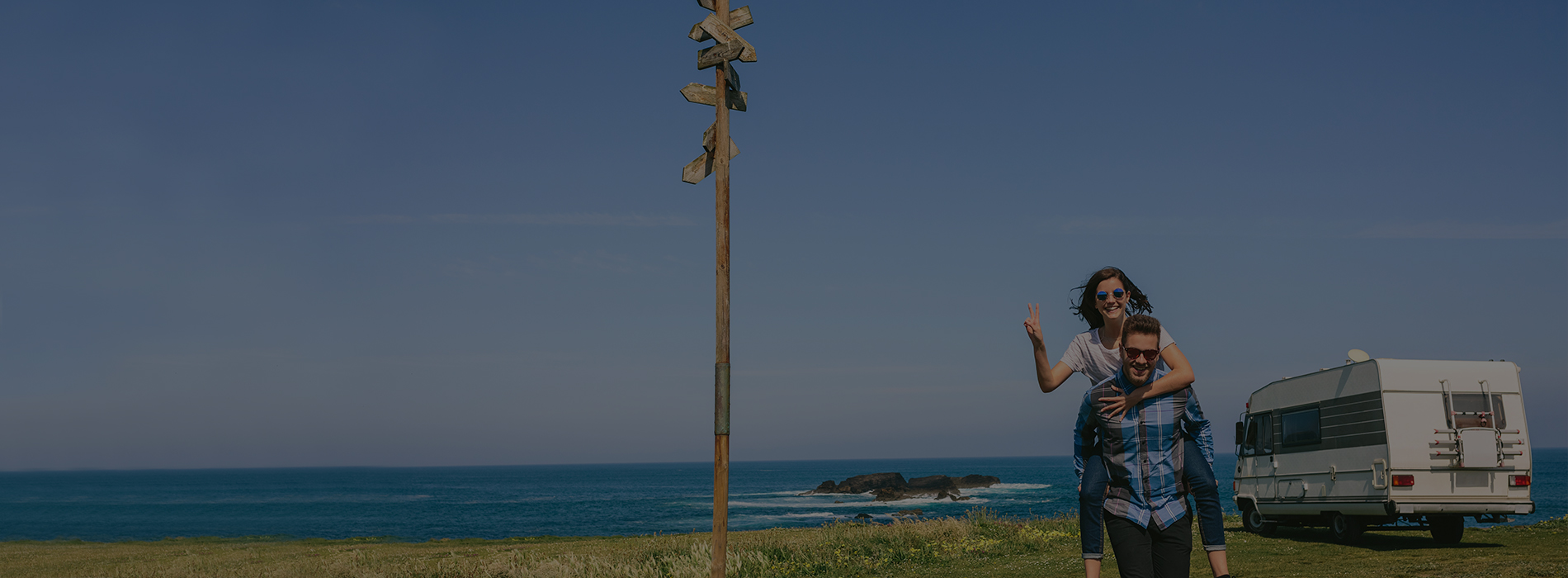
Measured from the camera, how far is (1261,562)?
44.9 feet

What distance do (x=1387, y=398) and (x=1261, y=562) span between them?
12.2 ft

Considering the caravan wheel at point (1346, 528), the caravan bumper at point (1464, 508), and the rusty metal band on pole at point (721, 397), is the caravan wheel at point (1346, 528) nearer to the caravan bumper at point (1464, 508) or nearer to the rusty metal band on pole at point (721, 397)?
the caravan bumper at point (1464, 508)

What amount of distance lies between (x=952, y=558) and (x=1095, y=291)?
36.9ft

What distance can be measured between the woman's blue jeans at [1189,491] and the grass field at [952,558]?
7145 millimetres

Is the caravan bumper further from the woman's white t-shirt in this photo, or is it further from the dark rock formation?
the dark rock formation

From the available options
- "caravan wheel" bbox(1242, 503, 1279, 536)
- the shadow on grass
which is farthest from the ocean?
the shadow on grass

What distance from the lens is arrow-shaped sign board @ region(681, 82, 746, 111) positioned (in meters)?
8.16

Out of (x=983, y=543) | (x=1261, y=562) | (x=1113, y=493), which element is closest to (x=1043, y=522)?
(x=983, y=543)

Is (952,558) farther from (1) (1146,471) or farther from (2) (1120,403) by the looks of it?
(2) (1120,403)

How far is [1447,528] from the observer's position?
52.6 feet

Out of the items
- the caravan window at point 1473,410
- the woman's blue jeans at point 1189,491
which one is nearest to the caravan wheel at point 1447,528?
the caravan window at point 1473,410

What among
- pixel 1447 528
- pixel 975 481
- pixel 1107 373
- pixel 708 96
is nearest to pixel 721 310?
pixel 708 96

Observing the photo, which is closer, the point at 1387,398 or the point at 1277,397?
the point at 1387,398

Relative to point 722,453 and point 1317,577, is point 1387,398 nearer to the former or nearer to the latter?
point 1317,577
